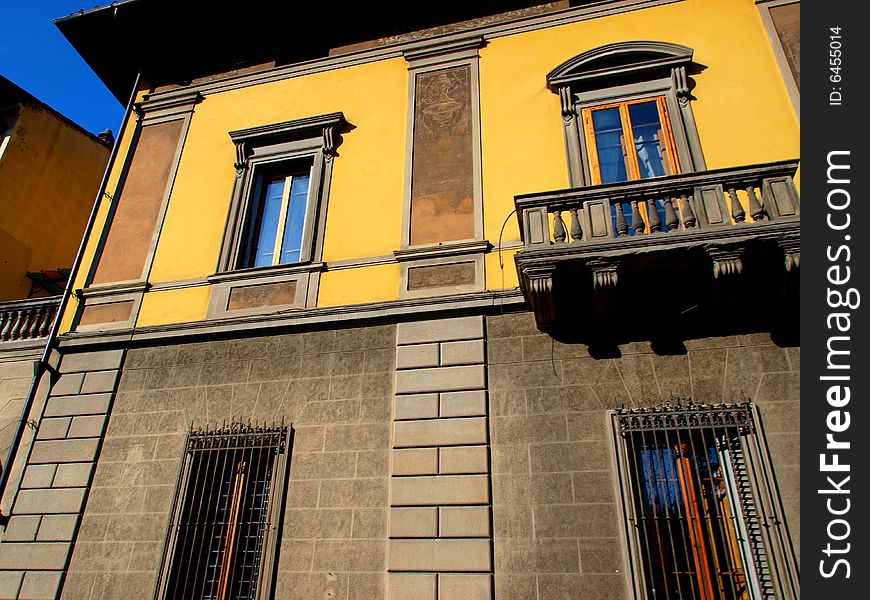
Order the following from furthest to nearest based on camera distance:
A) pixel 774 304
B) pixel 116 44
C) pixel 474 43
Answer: pixel 116 44 → pixel 474 43 → pixel 774 304

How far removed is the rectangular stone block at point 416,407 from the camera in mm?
6430

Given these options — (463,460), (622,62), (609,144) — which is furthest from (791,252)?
(622,62)

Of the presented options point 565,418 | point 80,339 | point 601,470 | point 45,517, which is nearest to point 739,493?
point 601,470

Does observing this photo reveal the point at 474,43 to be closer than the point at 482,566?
No

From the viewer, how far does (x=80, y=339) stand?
26.5ft

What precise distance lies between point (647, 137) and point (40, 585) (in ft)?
29.1

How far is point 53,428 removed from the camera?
753cm

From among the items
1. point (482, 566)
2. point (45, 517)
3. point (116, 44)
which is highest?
point (116, 44)

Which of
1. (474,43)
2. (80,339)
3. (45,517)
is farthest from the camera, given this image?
(474,43)

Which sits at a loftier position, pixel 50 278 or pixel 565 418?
pixel 50 278

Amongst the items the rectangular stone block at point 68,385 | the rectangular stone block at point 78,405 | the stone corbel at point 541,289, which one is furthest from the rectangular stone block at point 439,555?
the rectangular stone block at point 68,385

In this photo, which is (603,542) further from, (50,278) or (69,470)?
(50,278)

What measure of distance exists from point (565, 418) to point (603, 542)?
47.6 inches

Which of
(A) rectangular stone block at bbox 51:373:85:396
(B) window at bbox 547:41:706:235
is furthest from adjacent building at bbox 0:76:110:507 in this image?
(B) window at bbox 547:41:706:235
